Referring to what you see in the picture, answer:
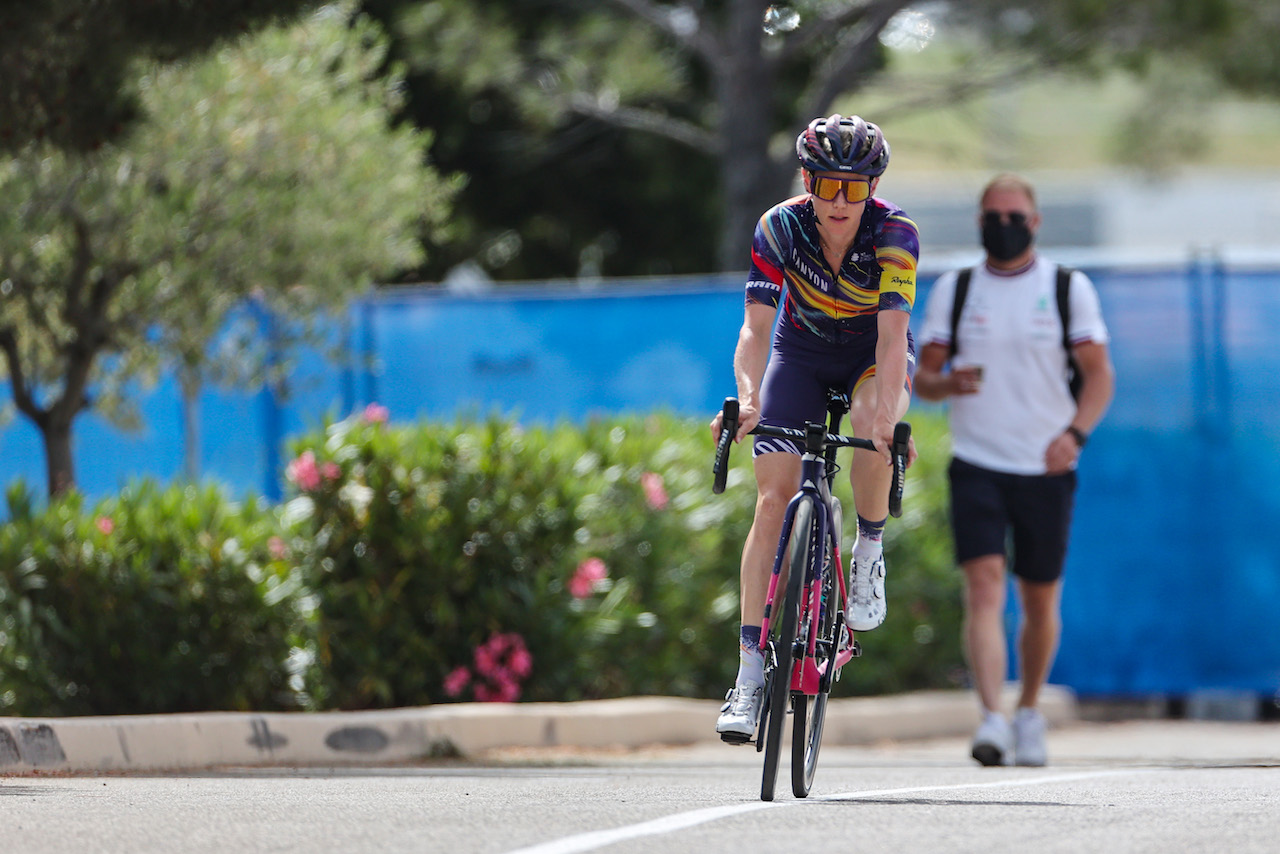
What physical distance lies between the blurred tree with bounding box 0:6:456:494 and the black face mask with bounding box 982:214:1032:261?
3.70 metres

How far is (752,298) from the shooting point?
20.9 feet

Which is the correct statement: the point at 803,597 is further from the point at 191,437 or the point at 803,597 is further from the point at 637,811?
the point at 191,437

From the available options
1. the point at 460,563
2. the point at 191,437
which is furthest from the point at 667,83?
the point at 460,563

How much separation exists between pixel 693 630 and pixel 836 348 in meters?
3.55

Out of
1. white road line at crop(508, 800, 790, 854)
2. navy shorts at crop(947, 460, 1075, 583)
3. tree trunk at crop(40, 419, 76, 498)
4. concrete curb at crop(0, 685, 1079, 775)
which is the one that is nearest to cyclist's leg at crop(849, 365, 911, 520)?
white road line at crop(508, 800, 790, 854)

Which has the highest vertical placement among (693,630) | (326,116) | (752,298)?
(326,116)

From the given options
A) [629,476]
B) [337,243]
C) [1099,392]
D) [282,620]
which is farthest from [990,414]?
[337,243]

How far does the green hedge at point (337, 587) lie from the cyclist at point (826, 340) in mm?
2576

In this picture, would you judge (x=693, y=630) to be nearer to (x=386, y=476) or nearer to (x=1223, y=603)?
(x=386, y=476)

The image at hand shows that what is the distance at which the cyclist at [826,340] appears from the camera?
6.18 m

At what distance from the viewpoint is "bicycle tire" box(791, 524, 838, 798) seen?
6.07 meters

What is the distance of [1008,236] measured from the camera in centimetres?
862

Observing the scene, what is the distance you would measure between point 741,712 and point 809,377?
116cm

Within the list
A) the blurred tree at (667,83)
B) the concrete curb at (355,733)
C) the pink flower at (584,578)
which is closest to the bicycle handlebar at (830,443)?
the concrete curb at (355,733)
